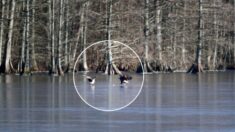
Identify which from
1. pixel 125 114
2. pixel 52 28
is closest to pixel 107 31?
pixel 52 28

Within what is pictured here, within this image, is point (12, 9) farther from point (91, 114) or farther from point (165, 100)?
point (91, 114)

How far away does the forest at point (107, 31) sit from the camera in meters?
58.5

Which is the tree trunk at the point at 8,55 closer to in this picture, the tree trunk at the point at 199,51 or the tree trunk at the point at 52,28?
the tree trunk at the point at 52,28

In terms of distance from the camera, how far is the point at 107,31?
5822 centimetres

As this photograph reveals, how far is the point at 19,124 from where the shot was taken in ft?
60.4

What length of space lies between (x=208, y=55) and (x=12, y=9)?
75.1ft

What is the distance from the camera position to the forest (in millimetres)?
58500

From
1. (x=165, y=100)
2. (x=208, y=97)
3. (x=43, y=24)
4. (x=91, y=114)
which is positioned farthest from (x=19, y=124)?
(x=43, y=24)
